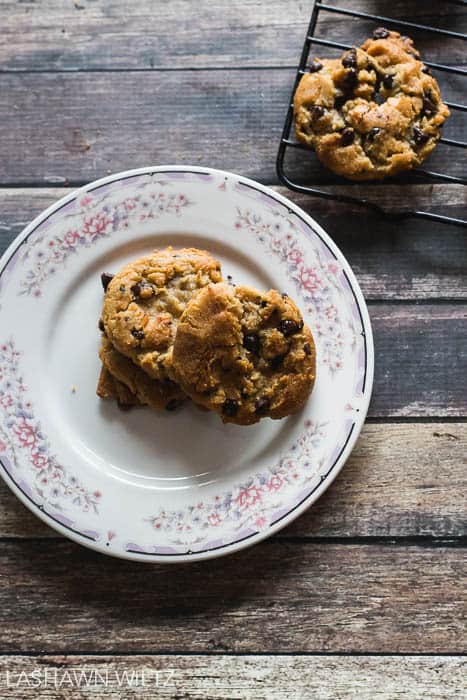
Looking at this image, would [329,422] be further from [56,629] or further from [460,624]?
[56,629]

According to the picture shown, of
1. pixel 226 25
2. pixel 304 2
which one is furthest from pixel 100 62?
pixel 304 2

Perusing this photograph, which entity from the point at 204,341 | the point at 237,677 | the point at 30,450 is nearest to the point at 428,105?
the point at 204,341

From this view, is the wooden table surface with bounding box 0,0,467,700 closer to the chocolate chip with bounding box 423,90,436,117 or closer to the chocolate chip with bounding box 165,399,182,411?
the chocolate chip with bounding box 423,90,436,117

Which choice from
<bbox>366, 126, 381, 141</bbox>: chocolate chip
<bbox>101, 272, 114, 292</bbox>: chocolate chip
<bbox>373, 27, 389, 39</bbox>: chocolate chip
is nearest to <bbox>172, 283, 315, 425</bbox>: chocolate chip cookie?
<bbox>101, 272, 114, 292</bbox>: chocolate chip

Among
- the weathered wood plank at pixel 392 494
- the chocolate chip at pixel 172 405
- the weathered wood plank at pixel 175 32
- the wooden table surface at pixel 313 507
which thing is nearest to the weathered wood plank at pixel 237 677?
the wooden table surface at pixel 313 507

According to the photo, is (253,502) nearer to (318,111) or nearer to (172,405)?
(172,405)

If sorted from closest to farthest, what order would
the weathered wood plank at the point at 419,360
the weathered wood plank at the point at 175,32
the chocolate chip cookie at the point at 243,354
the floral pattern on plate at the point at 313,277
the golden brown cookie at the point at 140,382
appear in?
the chocolate chip cookie at the point at 243,354 → the golden brown cookie at the point at 140,382 → the floral pattern on plate at the point at 313,277 → the weathered wood plank at the point at 419,360 → the weathered wood plank at the point at 175,32

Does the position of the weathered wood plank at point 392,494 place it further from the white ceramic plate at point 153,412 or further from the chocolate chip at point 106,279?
the chocolate chip at point 106,279
